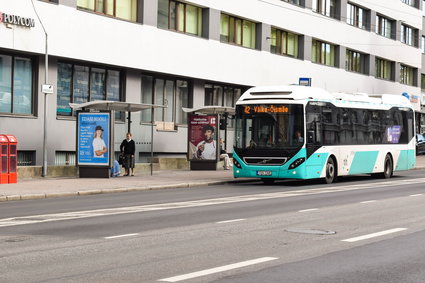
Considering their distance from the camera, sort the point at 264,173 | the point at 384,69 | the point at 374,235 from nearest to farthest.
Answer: the point at 374,235 < the point at 264,173 < the point at 384,69

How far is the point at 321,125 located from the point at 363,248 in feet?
53.2

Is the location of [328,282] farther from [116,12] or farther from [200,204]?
[116,12]

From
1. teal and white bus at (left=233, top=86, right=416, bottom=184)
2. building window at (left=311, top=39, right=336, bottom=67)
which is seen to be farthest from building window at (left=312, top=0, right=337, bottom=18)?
teal and white bus at (left=233, top=86, right=416, bottom=184)

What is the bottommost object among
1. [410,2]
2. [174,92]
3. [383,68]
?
[174,92]

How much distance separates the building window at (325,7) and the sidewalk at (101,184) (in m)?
20.6

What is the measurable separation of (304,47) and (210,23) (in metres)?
10.1

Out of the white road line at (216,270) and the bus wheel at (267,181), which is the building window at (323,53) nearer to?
the bus wheel at (267,181)

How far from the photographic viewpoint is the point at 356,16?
5478 centimetres

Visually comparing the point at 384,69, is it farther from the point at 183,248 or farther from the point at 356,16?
the point at 183,248

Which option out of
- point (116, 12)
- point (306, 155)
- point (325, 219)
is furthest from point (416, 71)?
point (325, 219)

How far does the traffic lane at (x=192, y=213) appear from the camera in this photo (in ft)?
40.6

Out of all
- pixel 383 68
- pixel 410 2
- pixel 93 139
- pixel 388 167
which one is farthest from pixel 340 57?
pixel 93 139

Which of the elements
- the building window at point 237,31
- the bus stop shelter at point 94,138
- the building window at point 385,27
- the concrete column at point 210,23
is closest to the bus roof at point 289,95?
the bus stop shelter at point 94,138

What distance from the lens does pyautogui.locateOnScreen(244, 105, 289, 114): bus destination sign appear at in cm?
2542
